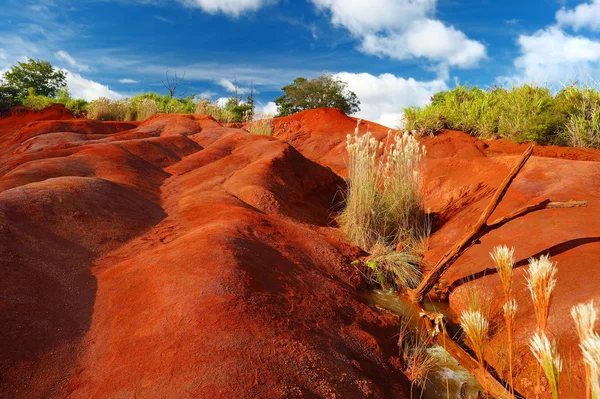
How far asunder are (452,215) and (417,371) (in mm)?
4654

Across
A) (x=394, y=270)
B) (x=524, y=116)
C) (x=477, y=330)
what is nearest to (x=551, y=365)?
(x=477, y=330)

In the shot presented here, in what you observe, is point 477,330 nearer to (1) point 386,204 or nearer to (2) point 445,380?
(2) point 445,380

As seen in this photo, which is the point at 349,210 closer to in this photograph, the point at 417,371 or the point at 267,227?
the point at 267,227

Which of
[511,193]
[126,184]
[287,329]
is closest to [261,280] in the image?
[287,329]

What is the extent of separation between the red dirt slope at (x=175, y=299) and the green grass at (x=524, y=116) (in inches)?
331

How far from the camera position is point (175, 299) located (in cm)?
322

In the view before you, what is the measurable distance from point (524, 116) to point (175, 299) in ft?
41.0

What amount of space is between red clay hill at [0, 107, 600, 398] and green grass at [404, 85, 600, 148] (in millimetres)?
4398

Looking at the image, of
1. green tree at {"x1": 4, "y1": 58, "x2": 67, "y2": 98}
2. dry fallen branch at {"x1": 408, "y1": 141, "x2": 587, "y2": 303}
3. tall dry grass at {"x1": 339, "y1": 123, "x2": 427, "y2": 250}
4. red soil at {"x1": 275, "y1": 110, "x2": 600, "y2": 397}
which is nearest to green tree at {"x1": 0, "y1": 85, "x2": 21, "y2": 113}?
green tree at {"x1": 4, "y1": 58, "x2": 67, "y2": 98}

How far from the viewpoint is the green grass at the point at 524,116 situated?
11148 millimetres

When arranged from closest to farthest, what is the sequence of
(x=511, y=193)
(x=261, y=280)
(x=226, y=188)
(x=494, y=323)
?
(x=261, y=280), (x=494, y=323), (x=511, y=193), (x=226, y=188)

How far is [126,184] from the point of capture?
695 centimetres

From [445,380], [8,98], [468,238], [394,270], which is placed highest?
[8,98]

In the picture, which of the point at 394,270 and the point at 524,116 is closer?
the point at 394,270
